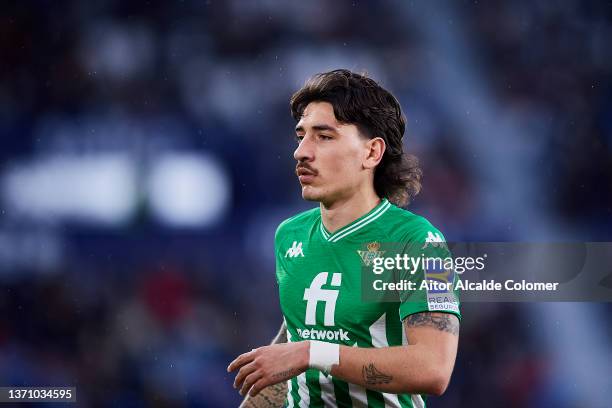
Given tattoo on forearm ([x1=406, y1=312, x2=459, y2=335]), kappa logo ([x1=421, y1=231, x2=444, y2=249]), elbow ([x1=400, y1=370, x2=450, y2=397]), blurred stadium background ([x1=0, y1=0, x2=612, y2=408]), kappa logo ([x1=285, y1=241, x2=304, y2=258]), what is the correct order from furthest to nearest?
blurred stadium background ([x1=0, y1=0, x2=612, y2=408]), kappa logo ([x1=285, y1=241, x2=304, y2=258]), kappa logo ([x1=421, y1=231, x2=444, y2=249]), tattoo on forearm ([x1=406, y1=312, x2=459, y2=335]), elbow ([x1=400, y1=370, x2=450, y2=397])

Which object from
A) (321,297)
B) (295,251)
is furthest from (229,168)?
(321,297)

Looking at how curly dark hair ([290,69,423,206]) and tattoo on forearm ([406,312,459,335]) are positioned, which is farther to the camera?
curly dark hair ([290,69,423,206])

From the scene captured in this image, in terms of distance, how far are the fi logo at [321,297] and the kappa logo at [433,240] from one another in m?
0.38

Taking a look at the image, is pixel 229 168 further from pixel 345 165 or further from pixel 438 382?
pixel 438 382

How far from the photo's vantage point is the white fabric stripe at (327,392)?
285cm

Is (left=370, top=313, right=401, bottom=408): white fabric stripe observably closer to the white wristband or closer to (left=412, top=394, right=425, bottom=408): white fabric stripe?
(left=412, top=394, right=425, bottom=408): white fabric stripe

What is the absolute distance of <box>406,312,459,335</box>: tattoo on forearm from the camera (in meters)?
2.55

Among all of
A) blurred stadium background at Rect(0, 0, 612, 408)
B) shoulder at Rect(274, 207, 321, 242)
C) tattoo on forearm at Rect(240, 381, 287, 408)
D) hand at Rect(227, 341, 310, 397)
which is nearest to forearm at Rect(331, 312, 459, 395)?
hand at Rect(227, 341, 310, 397)

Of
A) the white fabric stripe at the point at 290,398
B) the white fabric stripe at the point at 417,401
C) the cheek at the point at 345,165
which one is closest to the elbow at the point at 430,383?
the white fabric stripe at the point at 417,401

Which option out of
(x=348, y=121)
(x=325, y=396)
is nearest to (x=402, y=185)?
(x=348, y=121)

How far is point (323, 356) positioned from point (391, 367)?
0.71ft

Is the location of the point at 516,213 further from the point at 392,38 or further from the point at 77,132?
the point at 77,132

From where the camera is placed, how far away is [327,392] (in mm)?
2863

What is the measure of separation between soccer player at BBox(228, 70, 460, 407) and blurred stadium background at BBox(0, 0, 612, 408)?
3.61 meters
